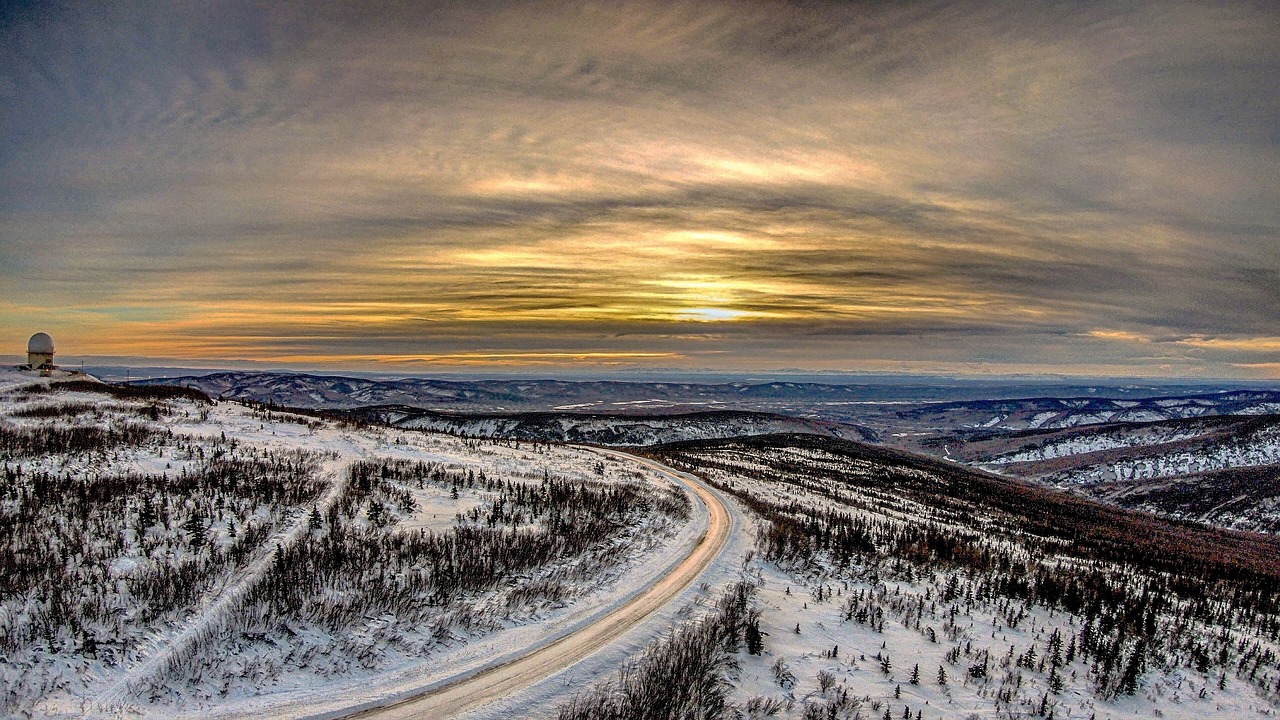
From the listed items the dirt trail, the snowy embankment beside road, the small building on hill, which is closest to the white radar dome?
the small building on hill

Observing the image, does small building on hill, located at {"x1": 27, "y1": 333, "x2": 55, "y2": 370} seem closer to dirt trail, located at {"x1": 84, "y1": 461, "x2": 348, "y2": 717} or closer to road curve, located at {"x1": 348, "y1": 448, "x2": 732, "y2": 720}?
dirt trail, located at {"x1": 84, "y1": 461, "x2": 348, "y2": 717}

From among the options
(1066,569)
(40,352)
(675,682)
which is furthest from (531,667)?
(40,352)

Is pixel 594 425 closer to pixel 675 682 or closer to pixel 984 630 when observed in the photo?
pixel 984 630

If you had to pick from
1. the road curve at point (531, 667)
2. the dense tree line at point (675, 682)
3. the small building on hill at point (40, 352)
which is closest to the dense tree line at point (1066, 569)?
the dense tree line at point (675, 682)

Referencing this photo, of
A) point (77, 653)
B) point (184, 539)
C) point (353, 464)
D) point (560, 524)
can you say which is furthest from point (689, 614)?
point (353, 464)

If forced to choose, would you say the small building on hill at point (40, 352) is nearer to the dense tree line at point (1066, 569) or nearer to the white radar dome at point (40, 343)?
the white radar dome at point (40, 343)

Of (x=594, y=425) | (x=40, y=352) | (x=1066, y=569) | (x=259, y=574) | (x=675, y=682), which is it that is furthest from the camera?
(x=594, y=425)
